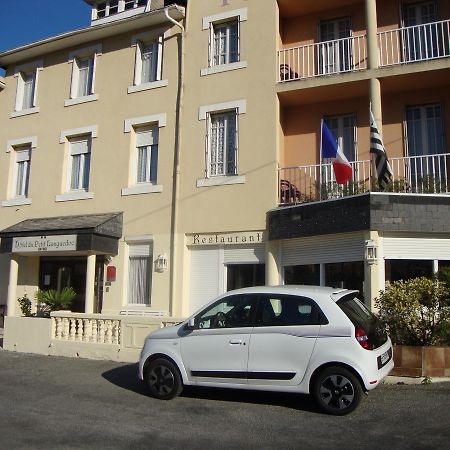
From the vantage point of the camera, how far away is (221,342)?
7.71m

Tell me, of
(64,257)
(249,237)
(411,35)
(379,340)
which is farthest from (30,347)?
(411,35)

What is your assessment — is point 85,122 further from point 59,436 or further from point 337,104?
point 59,436

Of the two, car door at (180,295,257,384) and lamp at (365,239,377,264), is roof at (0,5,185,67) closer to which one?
lamp at (365,239,377,264)

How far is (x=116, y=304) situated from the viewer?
14500 millimetres

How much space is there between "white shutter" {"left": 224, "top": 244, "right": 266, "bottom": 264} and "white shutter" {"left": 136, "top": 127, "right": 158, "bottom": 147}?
394 cm

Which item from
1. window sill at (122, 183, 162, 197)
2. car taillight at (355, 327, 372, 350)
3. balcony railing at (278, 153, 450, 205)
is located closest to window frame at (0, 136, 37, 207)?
window sill at (122, 183, 162, 197)

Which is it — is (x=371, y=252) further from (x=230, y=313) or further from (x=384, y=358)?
(x=230, y=313)

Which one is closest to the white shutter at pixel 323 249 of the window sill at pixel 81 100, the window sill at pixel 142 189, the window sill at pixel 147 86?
the window sill at pixel 142 189

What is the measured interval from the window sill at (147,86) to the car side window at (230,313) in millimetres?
8660

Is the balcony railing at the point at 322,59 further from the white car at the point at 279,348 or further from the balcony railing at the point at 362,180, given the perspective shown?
the white car at the point at 279,348

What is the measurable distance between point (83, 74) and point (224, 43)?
16.2 feet

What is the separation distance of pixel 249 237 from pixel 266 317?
5.60m

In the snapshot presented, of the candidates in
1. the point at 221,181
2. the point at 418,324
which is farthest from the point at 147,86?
the point at 418,324

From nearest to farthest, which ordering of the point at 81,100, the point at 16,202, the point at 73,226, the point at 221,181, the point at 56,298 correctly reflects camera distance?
1. the point at 221,181
2. the point at 73,226
3. the point at 56,298
4. the point at 81,100
5. the point at 16,202
